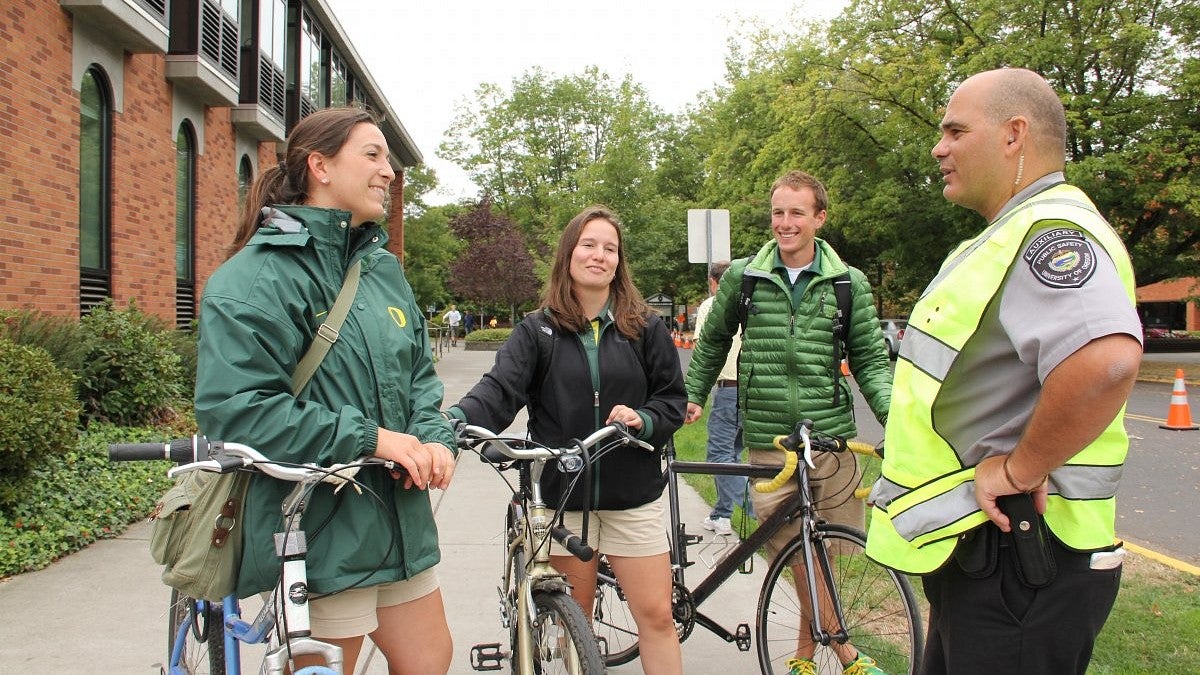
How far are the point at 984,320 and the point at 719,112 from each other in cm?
3802

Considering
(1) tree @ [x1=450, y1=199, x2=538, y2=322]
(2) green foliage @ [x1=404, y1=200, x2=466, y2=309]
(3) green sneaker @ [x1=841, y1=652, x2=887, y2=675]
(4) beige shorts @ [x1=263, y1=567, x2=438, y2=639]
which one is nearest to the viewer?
(4) beige shorts @ [x1=263, y1=567, x2=438, y2=639]

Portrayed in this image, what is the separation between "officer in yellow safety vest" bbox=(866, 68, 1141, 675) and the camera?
1799 millimetres

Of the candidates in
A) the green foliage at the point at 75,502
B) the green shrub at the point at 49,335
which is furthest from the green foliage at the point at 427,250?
the green foliage at the point at 75,502

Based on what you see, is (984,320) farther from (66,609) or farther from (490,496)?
(490,496)

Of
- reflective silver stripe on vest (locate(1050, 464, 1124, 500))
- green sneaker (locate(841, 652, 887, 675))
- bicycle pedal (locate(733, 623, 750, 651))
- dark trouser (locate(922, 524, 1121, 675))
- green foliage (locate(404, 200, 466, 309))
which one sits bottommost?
bicycle pedal (locate(733, 623, 750, 651))

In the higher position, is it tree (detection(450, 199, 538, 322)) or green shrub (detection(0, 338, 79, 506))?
tree (detection(450, 199, 538, 322))

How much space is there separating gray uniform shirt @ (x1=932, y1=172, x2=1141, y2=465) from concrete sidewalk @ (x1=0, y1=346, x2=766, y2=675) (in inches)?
101

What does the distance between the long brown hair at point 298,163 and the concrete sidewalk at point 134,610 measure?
8.17 ft

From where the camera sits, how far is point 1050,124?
2027 mm

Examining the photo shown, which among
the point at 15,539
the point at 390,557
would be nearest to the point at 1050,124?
the point at 390,557

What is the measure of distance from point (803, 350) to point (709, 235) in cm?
692

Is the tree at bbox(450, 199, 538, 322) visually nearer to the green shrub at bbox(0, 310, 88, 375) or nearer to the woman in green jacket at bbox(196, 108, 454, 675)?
the green shrub at bbox(0, 310, 88, 375)

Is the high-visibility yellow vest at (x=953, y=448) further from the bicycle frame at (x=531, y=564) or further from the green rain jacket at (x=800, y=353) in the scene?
the green rain jacket at (x=800, y=353)

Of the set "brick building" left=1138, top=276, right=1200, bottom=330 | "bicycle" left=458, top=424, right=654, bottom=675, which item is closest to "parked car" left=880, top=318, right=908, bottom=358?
"bicycle" left=458, top=424, right=654, bottom=675
